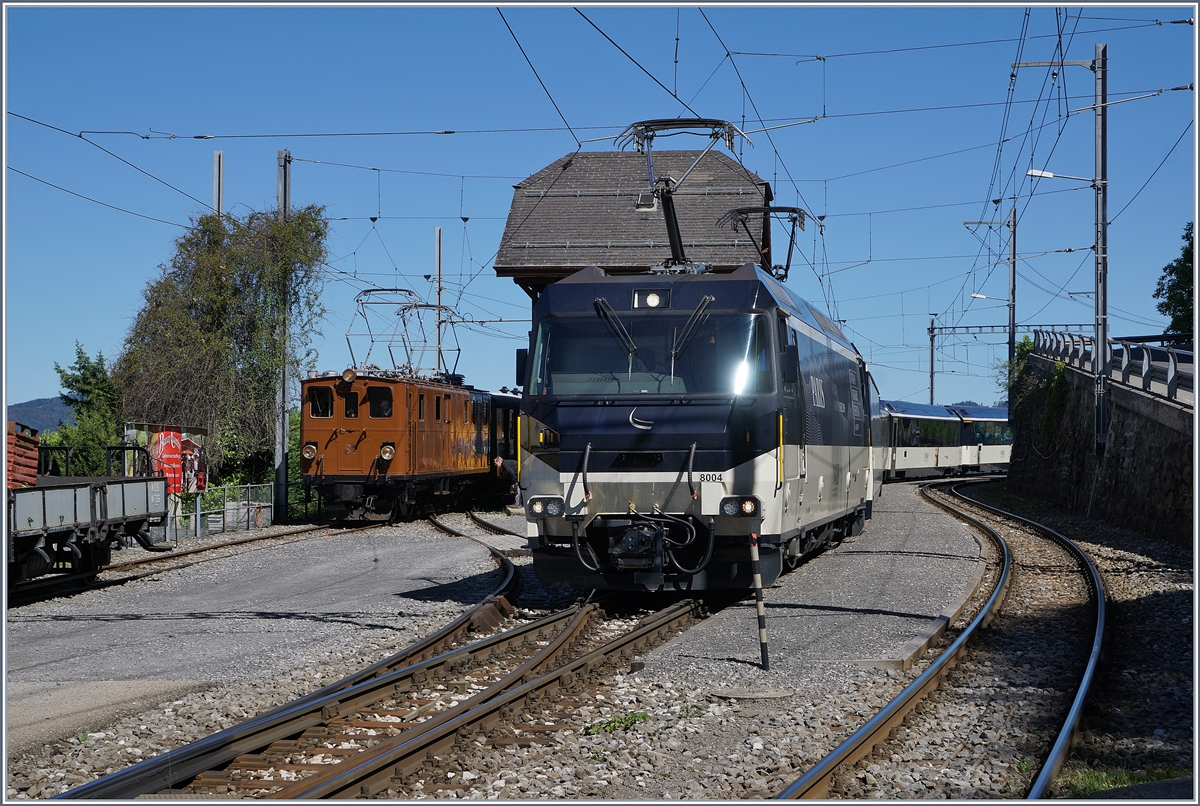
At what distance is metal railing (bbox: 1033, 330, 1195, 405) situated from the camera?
20.4 metres

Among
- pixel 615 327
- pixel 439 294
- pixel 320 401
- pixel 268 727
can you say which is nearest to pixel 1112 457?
pixel 615 327

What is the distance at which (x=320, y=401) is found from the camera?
24906mm

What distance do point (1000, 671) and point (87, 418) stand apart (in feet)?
91.9

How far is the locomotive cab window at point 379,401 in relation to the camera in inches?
954

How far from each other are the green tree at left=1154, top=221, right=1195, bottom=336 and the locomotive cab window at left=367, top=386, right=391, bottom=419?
4211cm

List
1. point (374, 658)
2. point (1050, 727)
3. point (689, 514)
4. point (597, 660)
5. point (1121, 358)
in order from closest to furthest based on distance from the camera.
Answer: point (1050, 727) → point (597, 660) → point (374, 658) → point (689, 514) → point (1121, 358)

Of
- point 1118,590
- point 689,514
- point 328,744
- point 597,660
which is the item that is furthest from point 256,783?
point 1118,590

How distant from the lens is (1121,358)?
24.8 metres

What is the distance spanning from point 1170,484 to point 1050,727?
46.3 feet

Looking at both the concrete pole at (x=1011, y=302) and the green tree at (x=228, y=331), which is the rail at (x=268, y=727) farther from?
the concrete pole at (x=1011, y=302)

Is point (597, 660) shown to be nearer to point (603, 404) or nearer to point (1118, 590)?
point (603, 404)

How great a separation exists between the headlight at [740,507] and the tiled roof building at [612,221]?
21.0 m

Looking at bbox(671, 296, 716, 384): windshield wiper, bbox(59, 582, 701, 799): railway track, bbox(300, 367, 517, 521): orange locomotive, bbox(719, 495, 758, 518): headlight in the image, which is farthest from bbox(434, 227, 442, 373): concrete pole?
bbox(59, 582, 701, 799): railway track

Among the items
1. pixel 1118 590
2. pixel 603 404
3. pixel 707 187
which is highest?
pixel 707 187
